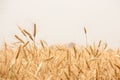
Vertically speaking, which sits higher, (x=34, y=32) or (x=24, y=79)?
(x=34, y=32)

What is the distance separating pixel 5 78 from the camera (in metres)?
1.09

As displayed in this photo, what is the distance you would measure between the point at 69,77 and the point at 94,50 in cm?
24

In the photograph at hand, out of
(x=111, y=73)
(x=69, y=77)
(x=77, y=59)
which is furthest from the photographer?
(x=77, y=59)

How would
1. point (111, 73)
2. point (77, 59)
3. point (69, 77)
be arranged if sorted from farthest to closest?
point (77, 59)
point (111, 73)
point (69, 77)

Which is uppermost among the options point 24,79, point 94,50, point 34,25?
point 34,25

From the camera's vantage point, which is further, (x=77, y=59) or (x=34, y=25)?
(x=77, y=59)

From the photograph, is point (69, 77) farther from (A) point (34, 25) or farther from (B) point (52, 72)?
(A) point (34, 25)

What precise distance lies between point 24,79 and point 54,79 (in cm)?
11

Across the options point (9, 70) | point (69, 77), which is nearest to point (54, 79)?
point (69, 77)

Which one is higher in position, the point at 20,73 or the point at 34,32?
the point at 34,32

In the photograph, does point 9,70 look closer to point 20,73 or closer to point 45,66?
point 20,73

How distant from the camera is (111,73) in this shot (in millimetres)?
1173

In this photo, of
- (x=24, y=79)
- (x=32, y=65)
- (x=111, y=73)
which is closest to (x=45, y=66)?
(x=32, y=65)

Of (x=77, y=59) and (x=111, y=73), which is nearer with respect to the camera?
(x=111, y=73)
